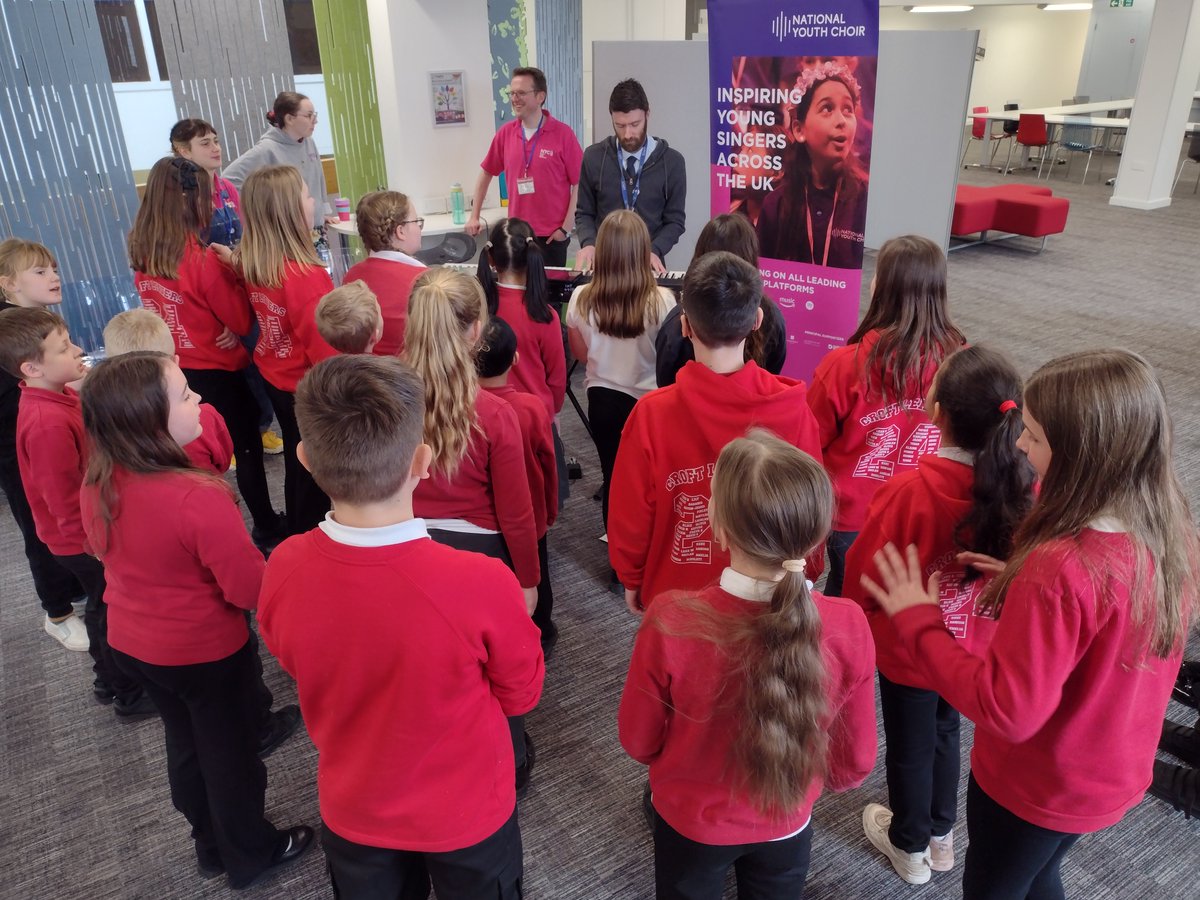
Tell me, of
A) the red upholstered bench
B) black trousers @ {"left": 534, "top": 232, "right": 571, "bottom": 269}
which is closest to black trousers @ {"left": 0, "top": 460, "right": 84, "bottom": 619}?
black trousers @ {"left": 534, "top": 232, "right": 571, "bottom": 269}

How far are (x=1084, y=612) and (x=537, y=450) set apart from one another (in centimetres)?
148

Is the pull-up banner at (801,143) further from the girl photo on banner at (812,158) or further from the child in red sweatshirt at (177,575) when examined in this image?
the child in red sweatshirt at (177,575)

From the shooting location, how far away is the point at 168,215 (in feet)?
→ 9.24

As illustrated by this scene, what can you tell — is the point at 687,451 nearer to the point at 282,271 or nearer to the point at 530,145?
the point at 282,271

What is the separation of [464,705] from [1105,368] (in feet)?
3.57

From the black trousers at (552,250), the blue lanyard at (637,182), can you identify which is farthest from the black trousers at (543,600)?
the black trousers at (552,250)

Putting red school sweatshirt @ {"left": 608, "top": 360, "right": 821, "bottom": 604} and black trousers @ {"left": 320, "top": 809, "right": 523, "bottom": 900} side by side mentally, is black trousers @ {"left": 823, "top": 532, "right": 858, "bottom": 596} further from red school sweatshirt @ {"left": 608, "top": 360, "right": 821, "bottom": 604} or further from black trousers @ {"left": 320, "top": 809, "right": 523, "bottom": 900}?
black trousers @ {"left": 320, "top": 809, "right": 523, "bottom": 900}

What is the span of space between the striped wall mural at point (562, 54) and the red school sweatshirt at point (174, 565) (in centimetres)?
539

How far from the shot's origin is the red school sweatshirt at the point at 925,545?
5.20 ft

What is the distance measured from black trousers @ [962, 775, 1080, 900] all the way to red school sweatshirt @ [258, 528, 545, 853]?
33.4 inches

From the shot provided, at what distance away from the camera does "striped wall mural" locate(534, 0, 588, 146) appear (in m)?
6.14

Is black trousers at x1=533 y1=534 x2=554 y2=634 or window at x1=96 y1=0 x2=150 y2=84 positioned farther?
window at x1=96 y1=0 x2=150 y2=84

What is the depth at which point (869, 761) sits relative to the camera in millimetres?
1356

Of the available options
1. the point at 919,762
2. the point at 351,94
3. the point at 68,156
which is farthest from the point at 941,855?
the point at 68,156
